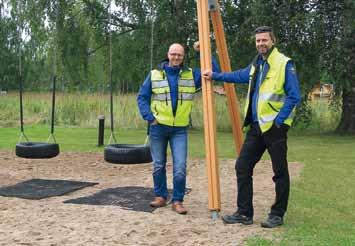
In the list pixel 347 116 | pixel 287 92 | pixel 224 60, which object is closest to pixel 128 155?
pixel 224 60

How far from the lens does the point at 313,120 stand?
64.0 ft

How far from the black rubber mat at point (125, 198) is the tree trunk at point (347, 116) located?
10853 mm

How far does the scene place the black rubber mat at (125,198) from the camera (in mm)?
6348

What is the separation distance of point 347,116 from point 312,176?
9.43 m

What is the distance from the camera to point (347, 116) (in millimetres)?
17688

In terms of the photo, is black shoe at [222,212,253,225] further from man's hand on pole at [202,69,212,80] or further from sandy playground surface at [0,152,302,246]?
man's hand on pole at [202,69,212,80]

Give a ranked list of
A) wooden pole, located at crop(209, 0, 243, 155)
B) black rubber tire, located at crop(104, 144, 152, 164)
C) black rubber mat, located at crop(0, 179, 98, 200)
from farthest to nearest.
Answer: black rubber tire, located at crop(104, 144, 152, 164) < black rubber mat, located at crop(0, 179, 98, 200) < wooden pole, located at crop(209, 0, 243, 155)

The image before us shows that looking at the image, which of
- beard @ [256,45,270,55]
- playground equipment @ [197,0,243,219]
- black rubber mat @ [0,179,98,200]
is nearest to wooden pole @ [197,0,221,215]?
playground equipment @ [197,0,243,219]

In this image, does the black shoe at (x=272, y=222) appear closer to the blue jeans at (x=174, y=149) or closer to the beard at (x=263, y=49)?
the blue jeans at (x=174, y=149)

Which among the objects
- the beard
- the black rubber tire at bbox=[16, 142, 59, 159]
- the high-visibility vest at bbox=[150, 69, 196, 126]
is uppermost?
the beard

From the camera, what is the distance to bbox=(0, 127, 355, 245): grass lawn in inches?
206

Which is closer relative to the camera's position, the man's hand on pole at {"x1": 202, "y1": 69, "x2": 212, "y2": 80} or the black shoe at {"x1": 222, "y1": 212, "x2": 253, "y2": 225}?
the black shoe at {"x1": 222, "y1": 212, "x2": 253, "y2": 225}

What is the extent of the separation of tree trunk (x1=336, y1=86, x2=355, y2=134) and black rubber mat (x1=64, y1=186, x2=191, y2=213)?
35.6ft

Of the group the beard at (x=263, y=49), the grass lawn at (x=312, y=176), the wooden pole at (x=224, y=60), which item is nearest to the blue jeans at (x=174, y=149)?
the wooden pole at (x=224, y=60)
